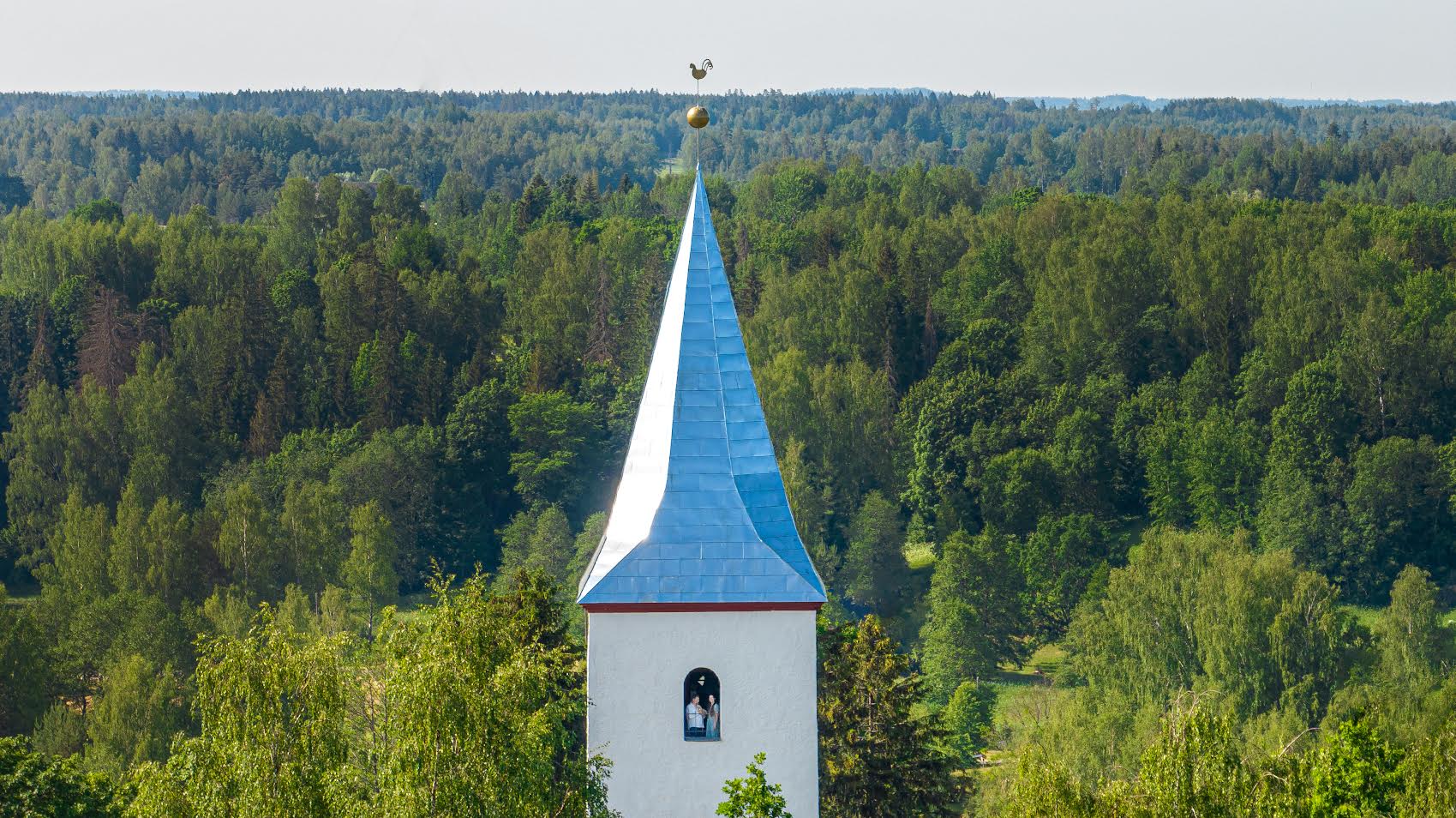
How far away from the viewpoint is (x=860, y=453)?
331 feet

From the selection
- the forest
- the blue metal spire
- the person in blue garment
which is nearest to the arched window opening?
the person in blue garment

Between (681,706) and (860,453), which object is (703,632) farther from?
(860,453)

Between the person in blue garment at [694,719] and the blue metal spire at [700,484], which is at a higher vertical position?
the blue metal spire at [700,484]

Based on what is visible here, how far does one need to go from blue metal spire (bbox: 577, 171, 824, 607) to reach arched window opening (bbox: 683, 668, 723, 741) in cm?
105

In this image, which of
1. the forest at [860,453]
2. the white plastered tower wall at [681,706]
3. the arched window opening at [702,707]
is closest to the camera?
the white plastered tower wall at [681,706]

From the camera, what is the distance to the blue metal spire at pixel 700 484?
26938 mm

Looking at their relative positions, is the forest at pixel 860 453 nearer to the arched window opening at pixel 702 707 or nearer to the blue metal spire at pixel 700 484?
the blue metal spire at pixel 700 484

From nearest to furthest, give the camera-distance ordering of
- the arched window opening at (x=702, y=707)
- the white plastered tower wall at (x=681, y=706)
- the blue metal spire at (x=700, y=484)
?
the white plastered tower wall at (x=681, y=706) → the arched window opening at (x=702, y=707) → the blue metal spire at (x=700, y=484)

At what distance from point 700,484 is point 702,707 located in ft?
9.31

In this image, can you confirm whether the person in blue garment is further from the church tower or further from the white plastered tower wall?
the white plastered tower wall

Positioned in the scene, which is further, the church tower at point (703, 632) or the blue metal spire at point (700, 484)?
the blue metal spire at point (700, 484)

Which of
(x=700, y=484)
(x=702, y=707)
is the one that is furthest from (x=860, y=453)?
(x=702, y=707)

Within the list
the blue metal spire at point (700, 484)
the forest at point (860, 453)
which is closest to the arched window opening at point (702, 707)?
the blue metal spire at point (700, 484)

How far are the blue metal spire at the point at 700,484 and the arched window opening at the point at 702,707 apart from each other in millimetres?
1051
